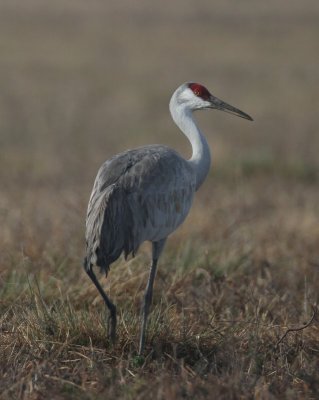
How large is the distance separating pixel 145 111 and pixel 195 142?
10.4 metres

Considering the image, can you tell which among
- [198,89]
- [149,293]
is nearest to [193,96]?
[198,89]

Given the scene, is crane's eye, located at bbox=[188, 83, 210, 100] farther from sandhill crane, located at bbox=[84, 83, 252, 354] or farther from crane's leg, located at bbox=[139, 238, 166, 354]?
crane's leg, located at bbox=[139, 238, 166, 354]

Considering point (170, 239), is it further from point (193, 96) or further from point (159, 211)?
point (159, 211)

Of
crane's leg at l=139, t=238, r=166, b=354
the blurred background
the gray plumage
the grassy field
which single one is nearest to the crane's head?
the gray plumage

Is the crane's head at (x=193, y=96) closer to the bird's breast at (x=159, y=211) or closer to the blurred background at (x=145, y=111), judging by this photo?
the bird's breast at (x=159, y=211)

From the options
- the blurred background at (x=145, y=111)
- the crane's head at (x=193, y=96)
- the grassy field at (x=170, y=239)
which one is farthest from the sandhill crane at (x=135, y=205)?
the blurred background at (x=145, y=111)

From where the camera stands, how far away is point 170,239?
689cm

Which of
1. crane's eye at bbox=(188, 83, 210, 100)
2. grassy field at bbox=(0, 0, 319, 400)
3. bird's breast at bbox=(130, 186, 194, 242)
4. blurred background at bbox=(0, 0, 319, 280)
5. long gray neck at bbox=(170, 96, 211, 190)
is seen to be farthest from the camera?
blurred background at bbox=(0, 0, 319, 280)

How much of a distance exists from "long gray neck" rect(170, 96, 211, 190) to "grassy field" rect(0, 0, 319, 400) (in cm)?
79

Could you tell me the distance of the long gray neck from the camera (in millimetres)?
5289

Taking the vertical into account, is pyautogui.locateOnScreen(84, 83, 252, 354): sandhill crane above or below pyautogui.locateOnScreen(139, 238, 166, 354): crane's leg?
above

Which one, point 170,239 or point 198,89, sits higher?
point 198,89

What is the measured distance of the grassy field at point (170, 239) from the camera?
4.27 meters

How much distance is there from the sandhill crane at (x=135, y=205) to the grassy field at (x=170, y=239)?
0.31 metres
